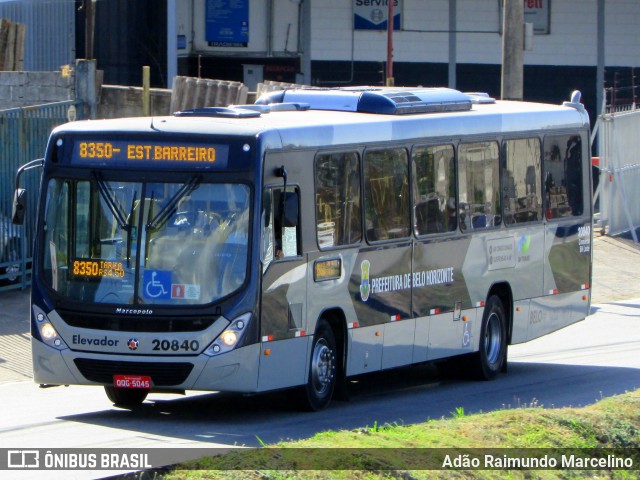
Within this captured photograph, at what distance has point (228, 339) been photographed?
1068cm

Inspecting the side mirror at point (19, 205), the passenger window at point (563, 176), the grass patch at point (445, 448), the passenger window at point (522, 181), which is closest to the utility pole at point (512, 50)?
the passenger window at point (563, 176)

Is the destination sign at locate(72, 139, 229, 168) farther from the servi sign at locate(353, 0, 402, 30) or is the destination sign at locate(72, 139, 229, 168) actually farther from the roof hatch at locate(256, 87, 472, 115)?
the servi sign at locate(353, 0, 402, 30)

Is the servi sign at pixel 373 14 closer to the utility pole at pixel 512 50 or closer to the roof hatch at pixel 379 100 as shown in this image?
the utility pole at pixel 512 50

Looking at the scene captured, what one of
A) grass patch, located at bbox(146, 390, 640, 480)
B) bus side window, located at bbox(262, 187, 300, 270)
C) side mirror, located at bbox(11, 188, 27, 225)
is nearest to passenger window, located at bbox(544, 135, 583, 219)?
bus side window, located at bbox(262, 187, 300, 270)

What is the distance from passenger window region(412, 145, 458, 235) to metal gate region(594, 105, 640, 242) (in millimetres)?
13215

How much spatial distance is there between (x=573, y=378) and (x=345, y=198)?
4.14m

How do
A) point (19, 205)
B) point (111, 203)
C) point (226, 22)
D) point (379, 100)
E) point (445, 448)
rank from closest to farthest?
point (445, 448) < point (111, 203) < point (19, 205) < point (379, 100) < point (226, 22)

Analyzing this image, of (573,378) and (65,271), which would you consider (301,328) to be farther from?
(573,378)

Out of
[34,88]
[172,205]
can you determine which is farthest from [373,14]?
[172,205]

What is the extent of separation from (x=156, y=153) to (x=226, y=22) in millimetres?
26263

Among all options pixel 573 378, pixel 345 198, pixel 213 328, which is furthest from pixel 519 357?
pixel 213 328

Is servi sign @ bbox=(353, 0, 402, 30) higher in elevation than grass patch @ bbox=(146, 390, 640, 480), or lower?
higher

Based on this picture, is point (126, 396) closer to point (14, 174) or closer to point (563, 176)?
point (563, 176)

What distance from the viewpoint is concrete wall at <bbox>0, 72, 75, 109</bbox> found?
778 inches
